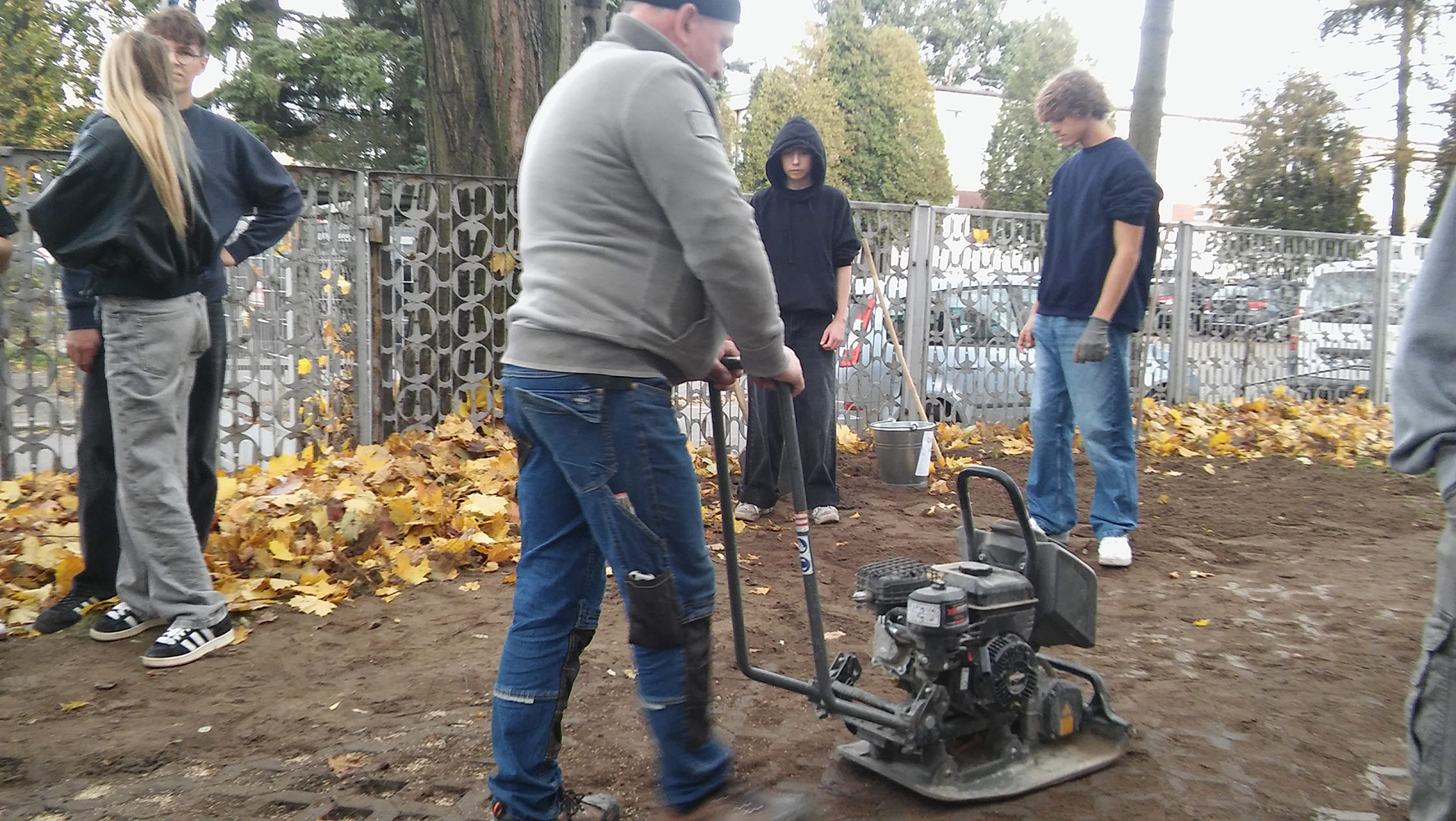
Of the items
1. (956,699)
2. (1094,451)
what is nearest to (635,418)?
(956,699)

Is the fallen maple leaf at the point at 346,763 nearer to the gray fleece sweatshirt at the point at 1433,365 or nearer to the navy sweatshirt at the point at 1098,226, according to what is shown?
Answer: the gray fleece sweatshirt at the point at 1433,365

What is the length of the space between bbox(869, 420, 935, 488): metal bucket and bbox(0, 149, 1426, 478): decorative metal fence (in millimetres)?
1042

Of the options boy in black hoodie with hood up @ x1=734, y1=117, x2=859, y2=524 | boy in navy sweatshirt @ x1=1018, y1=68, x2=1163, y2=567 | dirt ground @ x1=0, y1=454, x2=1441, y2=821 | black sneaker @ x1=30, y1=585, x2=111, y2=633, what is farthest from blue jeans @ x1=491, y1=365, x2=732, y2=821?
boy in black hoodie with hood up @ x1=734, y1=117, x2=859, y2=524

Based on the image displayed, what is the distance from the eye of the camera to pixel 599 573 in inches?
99.9

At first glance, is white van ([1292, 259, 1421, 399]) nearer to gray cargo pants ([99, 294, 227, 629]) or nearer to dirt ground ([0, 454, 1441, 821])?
dirt ground ([0, 454, 1441, 821])

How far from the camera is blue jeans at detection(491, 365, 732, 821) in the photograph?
89.0 inches

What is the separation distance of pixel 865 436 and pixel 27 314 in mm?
5515

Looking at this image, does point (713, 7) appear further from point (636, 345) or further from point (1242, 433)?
point (1242, 433)

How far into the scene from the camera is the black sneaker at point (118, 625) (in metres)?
3.88

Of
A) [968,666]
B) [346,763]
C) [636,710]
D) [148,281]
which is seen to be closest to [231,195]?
[148,281]

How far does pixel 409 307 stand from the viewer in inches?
259

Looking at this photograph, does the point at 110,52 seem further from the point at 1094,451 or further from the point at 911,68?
the point at 911,68

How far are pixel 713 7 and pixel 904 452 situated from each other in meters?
4.84

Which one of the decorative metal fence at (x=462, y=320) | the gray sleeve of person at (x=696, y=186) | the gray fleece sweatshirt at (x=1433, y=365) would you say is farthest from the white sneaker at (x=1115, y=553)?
the gray sleeve of person at (x=696, y=186)
